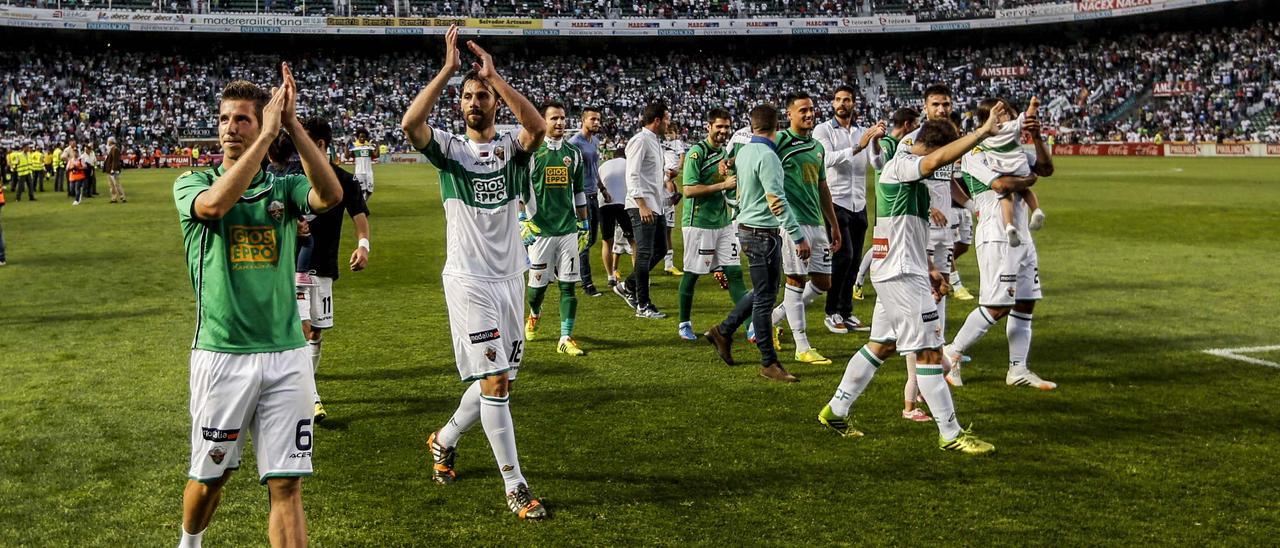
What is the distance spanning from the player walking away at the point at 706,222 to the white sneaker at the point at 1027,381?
9.91 feet

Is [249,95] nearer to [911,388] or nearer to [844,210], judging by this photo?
[911,388]

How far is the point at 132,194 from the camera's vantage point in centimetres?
3612

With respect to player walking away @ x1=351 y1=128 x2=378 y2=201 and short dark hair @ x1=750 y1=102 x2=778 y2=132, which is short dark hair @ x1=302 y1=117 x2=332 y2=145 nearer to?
short dark hair @ x1=750 y1=102 x2=778 y2=132

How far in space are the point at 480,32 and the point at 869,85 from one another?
27214mm

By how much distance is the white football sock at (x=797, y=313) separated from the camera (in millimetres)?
9891

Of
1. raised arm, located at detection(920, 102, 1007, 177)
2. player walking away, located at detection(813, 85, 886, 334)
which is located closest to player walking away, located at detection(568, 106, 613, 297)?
player walking away, located at detection(813, 85, 886, 334)

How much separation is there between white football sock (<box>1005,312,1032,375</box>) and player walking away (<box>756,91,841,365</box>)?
158cm

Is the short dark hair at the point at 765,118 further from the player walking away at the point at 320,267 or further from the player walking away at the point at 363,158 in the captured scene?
the player walking away at the point at 363,158

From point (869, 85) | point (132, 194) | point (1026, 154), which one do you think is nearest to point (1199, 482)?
point (1026, 154)

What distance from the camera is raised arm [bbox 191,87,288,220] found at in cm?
384

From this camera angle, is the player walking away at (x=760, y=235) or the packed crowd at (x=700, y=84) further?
the packed crowd at (x=700, y=84)

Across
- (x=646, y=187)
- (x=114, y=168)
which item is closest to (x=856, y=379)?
(x=646, y=187)

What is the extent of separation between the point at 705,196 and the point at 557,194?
1577mm

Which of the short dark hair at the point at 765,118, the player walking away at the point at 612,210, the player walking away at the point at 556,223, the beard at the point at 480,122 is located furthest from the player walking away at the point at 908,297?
the player walking away at the point at 612,210
